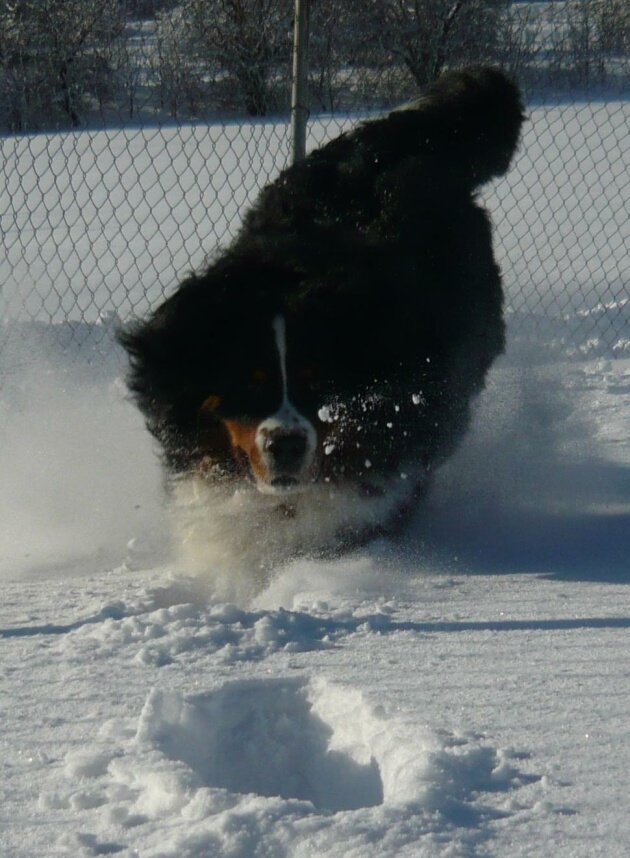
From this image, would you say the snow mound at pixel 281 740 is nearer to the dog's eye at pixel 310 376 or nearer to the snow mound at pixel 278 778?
the snow mound at pixel 278 778

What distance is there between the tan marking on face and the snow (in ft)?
1.07

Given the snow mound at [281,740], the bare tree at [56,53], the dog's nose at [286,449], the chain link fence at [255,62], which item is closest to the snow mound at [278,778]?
the snow mound at [281,740]

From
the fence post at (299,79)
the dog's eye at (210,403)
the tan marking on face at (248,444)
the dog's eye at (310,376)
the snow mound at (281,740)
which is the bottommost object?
the snow mound at (281,740)

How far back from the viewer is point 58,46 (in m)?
4.81

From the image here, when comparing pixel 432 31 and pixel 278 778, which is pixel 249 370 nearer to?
pixel 278 778

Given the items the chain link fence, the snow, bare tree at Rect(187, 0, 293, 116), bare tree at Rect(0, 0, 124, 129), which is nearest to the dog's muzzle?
the snow

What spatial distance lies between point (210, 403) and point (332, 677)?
1.18m

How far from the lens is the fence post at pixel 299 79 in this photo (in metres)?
4.25

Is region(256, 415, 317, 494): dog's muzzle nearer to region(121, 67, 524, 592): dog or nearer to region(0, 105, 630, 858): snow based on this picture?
region(121, 67, 524, 592): dog

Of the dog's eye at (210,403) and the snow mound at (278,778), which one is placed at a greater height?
the dog's eye at (210,403)

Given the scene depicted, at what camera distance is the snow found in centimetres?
163

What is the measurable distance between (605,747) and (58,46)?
419 cm

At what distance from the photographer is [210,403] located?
3.14m

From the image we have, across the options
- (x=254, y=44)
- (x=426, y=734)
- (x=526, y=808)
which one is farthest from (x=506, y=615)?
(x=254, y=44)
